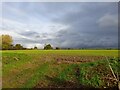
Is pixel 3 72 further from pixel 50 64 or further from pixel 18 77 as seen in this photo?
pixel 50 64

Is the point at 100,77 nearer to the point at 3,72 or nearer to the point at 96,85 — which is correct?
the point at 96,85

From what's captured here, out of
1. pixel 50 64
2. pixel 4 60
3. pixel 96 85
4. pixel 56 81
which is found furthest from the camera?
pixel 4 60

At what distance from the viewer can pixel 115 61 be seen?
1001 inches

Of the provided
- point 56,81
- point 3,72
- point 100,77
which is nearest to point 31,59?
point 3,72

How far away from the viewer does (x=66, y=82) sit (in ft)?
74.2

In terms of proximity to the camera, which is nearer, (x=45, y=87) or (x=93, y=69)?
(x=45, y=87)

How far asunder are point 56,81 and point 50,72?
2337mm

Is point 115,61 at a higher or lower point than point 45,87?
higher

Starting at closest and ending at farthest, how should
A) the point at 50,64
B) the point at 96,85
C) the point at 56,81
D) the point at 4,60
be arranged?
1. the point at 96,85
2. the point at 56,81
3. the point at 50,64
4. the point at 4,60

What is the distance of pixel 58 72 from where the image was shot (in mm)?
25172

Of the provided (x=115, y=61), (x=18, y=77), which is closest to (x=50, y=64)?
(x=18, y=77)

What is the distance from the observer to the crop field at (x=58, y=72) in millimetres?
22172

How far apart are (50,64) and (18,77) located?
156 inches

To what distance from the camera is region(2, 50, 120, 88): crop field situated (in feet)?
72.7
